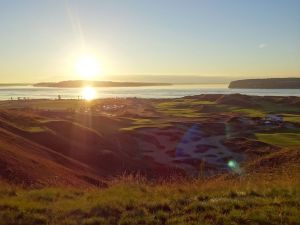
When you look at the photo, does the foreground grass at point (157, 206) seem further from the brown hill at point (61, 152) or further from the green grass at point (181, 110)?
the green grass at point (181, 110)

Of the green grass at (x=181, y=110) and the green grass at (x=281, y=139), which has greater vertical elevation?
the green grass at (x=181, y=110)

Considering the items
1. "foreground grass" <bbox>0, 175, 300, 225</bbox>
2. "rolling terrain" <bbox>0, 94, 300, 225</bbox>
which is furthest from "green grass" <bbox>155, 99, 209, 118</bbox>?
"foreground grass" <bbox>0, 175, 300, 225</bbox>

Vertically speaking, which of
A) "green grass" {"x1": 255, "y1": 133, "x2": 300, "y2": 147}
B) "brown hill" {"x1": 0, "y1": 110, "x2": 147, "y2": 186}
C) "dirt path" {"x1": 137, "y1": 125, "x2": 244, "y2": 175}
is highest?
"brown hill" {"x1": 0, "y1": 110, "x2": 147, "y2": 186}

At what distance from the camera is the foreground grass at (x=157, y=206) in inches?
292

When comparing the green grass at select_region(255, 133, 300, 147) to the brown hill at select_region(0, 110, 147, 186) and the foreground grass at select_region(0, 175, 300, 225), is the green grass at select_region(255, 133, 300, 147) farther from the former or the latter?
the foreground grass at select_region(0, 175, 300, 225)

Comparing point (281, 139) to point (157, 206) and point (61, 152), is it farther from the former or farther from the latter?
point (157, 206)

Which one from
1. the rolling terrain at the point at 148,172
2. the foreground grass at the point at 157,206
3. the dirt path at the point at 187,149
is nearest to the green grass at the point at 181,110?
the rolling terrain at the point at 148,172

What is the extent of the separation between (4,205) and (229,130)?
46.0 meters

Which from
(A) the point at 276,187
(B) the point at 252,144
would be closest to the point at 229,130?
(B) the point at 252,144

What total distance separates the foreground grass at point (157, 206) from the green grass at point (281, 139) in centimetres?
3144

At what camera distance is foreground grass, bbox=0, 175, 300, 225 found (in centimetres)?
742

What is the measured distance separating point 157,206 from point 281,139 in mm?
37399

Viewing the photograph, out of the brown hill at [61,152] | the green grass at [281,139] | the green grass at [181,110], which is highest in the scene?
the brown hill at [61,152]

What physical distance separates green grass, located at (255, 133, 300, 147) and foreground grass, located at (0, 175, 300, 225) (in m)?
31.4
